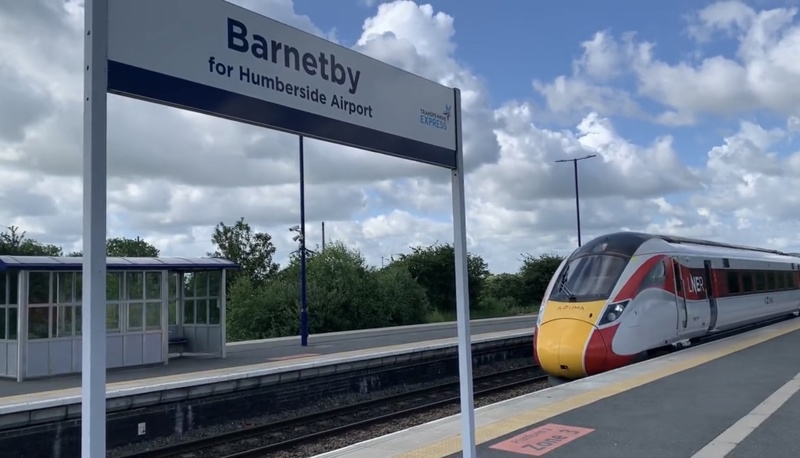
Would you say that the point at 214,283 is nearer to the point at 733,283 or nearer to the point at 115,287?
the point at 115,287

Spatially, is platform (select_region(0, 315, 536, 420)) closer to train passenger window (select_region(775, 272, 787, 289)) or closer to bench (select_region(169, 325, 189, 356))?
bench (select_region(169, 325, 189, 356))

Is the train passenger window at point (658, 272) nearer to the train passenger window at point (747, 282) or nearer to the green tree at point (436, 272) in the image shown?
the train passenger window at point (747, 282)

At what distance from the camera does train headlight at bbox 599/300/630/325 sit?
12260mm

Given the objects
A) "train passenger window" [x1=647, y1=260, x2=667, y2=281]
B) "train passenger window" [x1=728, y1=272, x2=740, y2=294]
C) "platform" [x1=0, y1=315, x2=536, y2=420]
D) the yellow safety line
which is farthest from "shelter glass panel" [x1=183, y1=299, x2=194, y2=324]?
"train passenger window" [x1=728, y1=272, x2=740, y2=294]

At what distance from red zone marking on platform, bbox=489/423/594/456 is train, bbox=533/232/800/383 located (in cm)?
473

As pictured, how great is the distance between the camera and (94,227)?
2.80 metres

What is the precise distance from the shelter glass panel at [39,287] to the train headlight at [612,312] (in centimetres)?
1099

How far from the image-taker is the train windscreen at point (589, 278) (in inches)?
507

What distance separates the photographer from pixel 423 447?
6.89 m

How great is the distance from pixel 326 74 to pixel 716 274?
51.8ft

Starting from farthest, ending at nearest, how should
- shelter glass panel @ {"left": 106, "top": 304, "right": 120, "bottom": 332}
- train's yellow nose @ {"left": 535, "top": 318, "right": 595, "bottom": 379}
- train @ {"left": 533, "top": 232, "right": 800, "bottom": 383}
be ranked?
shelter glass panel @ {"left": 106, "top": 304, "right": 120, "bottom": 332} → train @ {"left": 533, "top": 232, "right": 800, "bottom": 383} → train's yellow nose @ {"left": 535, "top": 318, "right": 595, "bottom": 379}

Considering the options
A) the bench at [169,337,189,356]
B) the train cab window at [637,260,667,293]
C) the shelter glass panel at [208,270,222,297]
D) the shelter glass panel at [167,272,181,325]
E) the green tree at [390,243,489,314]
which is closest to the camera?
the train cab window at [637,260,667,293]

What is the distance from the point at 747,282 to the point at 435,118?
59.9 ft

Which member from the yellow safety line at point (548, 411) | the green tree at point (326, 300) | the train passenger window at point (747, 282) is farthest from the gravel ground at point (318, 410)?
the green tree at point (326, 300)
